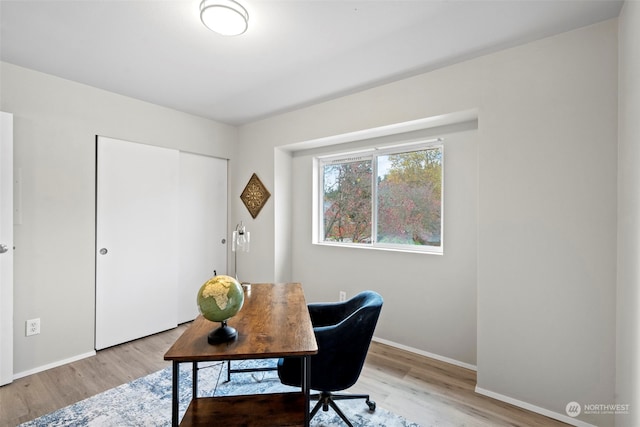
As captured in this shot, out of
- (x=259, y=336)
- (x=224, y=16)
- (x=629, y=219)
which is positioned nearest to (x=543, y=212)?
(x=629, y=219)

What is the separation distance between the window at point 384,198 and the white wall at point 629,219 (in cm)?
125

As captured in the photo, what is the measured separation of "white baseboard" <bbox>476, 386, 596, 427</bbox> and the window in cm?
116

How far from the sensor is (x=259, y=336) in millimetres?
1390

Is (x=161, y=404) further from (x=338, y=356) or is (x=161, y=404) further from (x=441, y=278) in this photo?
(x=441, y=278)

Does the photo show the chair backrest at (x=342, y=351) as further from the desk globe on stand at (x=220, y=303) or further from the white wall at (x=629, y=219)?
the white wall at (x=629, y=219)

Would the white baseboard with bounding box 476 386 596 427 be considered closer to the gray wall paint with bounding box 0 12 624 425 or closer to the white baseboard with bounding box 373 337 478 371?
the gray wall paint with bounding box 0 12 624 425

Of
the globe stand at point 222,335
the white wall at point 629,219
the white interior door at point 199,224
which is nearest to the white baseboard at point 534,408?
the white wall at point 629,219

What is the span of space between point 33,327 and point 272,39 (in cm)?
299

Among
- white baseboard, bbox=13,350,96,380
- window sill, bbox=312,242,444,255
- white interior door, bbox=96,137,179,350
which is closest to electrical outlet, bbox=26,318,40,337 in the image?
white baseboard, bbox=13,350,96,380

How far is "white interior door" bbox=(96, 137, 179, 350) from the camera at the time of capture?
2.89 m

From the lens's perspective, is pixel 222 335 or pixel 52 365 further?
pixel 52 365

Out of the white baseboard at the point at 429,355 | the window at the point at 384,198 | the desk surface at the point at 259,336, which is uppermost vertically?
the window at the point at 384,198

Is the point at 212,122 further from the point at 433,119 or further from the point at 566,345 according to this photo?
the point at 566,345

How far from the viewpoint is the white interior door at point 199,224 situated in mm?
3592
